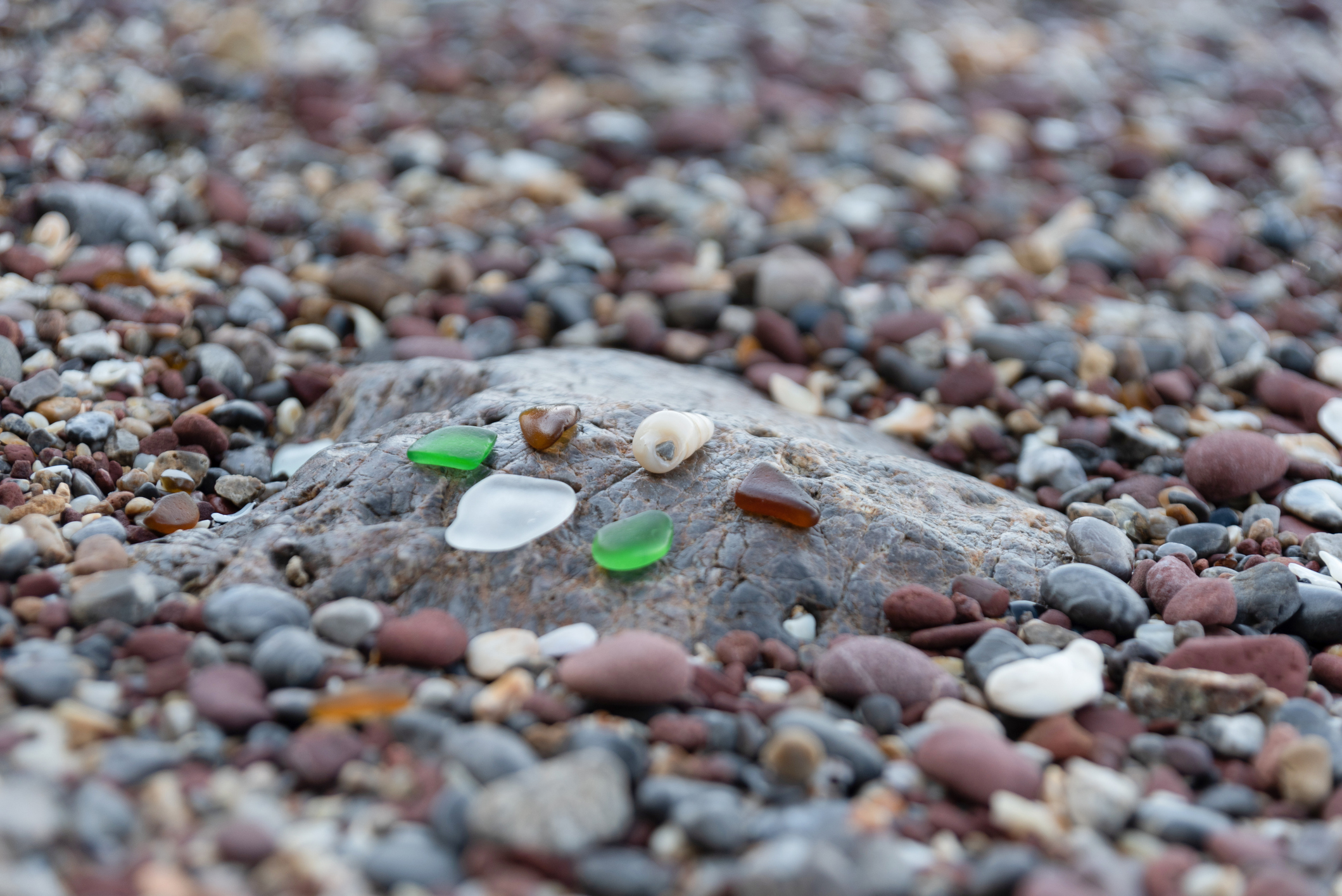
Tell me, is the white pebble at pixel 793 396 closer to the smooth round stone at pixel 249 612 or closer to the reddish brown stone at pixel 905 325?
the reddish brown stone at pixel 905 325

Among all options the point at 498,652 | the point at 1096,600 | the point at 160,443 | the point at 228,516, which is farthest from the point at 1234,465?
the point at 160,443

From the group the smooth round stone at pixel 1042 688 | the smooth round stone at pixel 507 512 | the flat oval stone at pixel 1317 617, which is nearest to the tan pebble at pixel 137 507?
the smooth round stone at pixel 507 512

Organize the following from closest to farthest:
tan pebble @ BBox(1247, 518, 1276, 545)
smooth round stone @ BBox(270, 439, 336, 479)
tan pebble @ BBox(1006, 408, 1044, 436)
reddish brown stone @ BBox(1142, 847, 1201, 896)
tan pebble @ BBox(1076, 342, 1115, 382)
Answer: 1. reddish brown stone @ BBox(1142, 847, 1201, 896)
2. tan pebble @ BBox(1247, 518, 1276, 545)
3. smooth round stone @ BBox(270, 439, 336, 479)
4. tan pebble @ BBox(1006, 408, 1044, 436)
5. tan pebble @ BBox(1076, 342, 1115, 382)

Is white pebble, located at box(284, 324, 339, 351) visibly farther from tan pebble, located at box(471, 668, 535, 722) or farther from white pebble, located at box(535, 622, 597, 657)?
tan pebble, located at box(471, 668, 535, 722)

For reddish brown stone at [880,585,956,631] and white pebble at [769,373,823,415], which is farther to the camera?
white pebble at [769,373,823,415]

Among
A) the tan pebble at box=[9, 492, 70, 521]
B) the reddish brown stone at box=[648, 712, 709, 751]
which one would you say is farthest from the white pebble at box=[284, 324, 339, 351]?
the reddish brown stone at box=[648, 712, 709, 751]

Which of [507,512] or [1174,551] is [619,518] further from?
[1174,551]

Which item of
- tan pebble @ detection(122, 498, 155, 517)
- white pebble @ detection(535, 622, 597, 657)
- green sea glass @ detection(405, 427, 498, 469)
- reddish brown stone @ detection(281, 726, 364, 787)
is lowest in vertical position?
white pebble @ detection(535, 622, 597, 657)

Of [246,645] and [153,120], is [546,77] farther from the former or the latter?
[246,645]
